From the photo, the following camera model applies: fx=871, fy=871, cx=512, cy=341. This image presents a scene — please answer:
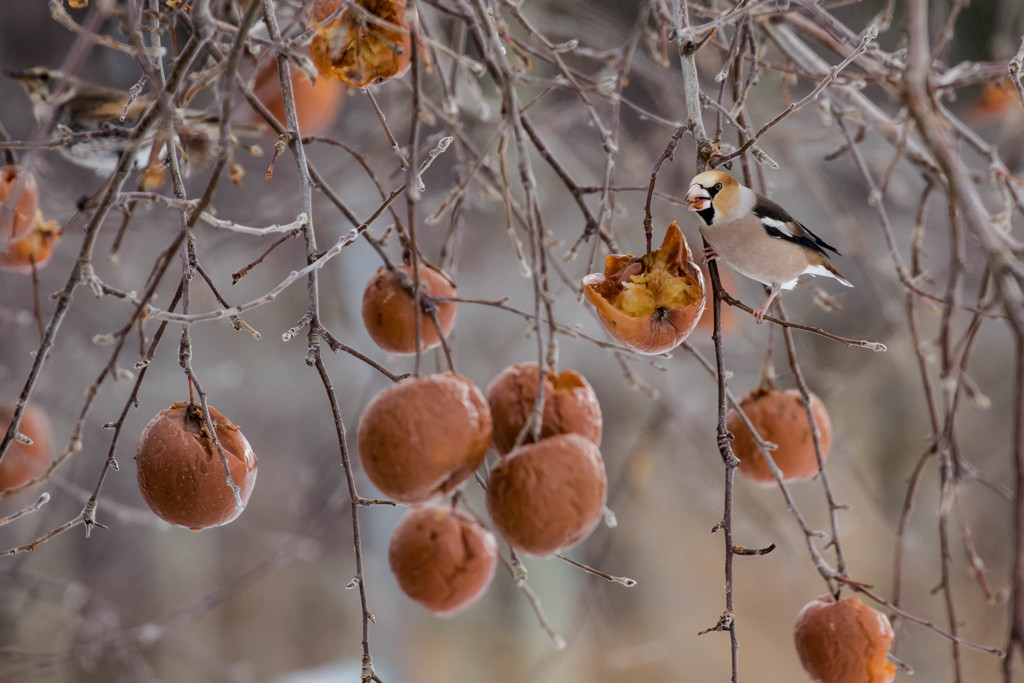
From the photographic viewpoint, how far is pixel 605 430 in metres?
3.13

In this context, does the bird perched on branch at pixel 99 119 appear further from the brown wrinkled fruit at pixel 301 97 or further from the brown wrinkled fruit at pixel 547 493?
the brown wrinkled fruit at pixel 547 493

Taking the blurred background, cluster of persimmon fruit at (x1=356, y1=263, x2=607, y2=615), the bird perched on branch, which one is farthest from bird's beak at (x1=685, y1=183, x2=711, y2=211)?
the blurred background

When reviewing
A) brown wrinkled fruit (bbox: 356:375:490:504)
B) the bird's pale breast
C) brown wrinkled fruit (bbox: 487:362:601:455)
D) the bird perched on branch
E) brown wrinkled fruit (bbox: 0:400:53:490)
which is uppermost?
the bird perched on branch

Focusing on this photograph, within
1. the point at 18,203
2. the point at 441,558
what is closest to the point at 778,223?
the point at 441,558

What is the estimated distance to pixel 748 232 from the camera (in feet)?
2.51

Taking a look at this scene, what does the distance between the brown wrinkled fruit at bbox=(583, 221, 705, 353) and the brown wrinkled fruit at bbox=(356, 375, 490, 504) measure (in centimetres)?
16

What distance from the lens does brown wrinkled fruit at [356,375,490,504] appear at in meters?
0.55

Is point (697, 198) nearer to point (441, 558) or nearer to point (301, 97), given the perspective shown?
point (441, 558)

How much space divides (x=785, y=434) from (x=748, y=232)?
0.26 m

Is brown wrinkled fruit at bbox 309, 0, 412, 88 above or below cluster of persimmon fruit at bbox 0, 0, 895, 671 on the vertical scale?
above

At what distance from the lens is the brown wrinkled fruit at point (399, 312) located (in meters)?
0.78

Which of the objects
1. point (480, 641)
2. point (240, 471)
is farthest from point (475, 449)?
point (480, 641)

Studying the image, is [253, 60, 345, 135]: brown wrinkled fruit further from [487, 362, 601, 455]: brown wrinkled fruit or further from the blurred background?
[487, 362, 601, 455]: brown wrinkled fruit

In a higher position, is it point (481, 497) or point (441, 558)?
point (481, 497)
